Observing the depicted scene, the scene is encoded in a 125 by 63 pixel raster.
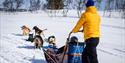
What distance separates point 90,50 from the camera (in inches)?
260

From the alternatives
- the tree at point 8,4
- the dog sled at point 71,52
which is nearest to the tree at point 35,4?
the tree at point 8,4

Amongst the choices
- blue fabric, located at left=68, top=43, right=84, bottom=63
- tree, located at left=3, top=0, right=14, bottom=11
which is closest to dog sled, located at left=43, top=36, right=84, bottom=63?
blue fabric, located at left=68, top=43, right=84, bottom=63

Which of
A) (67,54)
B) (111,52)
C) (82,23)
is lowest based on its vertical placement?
(111,52)

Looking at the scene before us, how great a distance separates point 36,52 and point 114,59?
2.78 meters

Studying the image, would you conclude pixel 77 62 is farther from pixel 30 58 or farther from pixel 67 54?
pixel 30 58

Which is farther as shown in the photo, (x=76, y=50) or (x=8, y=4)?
(x=8, y=4)

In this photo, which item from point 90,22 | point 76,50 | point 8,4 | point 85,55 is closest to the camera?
point 90,22

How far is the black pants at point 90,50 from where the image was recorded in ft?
21.5

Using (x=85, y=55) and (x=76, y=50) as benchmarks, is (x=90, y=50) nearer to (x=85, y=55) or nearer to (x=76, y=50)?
(x=85, y=55)

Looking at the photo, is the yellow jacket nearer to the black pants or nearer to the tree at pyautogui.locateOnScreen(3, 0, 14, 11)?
the black pants

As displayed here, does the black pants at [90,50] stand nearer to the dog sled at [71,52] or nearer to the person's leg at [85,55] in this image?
the person's leg at [85,55]

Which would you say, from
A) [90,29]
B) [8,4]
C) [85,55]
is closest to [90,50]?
[85,55]

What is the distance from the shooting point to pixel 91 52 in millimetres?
6617

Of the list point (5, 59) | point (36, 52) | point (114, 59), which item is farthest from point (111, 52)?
point (5, 59)
